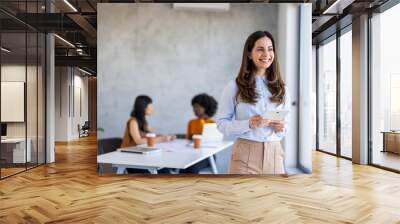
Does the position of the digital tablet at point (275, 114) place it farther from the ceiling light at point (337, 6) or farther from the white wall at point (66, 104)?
the white wall at point (66, 104)

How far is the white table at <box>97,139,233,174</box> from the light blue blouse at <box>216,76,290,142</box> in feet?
0.91

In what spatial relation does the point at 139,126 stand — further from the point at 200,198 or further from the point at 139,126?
the point at 200,198

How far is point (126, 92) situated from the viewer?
5652 millimetres

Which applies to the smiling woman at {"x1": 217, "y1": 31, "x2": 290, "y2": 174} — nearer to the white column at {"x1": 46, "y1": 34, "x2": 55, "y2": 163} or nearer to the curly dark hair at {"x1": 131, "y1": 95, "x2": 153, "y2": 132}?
the curly dark hair at {"x1": 131, "y1": 95, "x2": 153, "y2": 132}

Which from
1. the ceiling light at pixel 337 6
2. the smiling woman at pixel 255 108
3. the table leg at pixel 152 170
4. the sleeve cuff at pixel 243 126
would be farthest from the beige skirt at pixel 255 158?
the ceiling light at pixel 337 6

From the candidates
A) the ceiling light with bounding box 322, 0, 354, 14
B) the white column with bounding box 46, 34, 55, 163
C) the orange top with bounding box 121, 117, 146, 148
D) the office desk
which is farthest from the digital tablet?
the white column with bounding box 46, 34, 55, 163

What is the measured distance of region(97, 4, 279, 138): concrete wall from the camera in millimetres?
5555

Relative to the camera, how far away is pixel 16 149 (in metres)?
6.30

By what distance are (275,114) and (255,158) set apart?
0.68 m

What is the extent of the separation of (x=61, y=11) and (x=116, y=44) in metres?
2.47

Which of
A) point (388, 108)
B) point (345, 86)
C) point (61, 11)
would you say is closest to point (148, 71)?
point (61, 11)

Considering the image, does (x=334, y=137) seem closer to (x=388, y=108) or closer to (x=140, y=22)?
(x=388, y=108)

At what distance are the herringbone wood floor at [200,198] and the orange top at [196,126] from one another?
693 mm

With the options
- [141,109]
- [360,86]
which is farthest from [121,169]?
[360,86]
